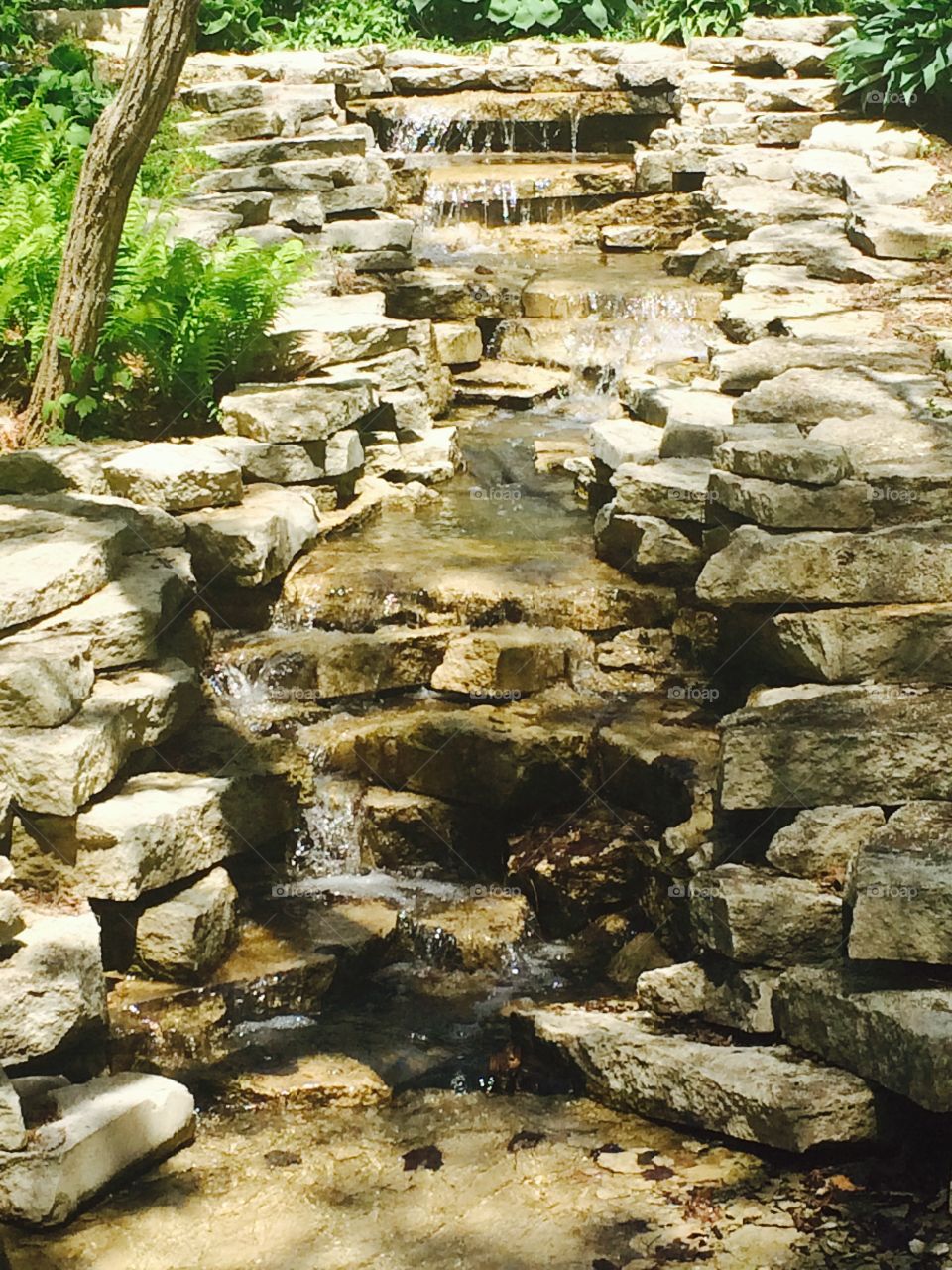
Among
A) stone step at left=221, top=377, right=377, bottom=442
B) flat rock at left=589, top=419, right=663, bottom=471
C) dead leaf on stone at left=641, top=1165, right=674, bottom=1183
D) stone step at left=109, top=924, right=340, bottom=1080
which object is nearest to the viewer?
dead leaf on stone at left=641, top=1165, right=674, bottom=1183

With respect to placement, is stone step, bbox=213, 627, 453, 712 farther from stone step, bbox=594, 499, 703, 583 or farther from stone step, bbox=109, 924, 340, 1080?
stone step, bbox=109, 924, 340, 1080

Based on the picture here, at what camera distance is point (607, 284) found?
12.3 meters

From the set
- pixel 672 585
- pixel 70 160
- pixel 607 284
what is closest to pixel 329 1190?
pixel 672 585

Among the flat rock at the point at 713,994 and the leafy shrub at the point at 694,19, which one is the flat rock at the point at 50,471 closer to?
the flat rock at the point at 713,994

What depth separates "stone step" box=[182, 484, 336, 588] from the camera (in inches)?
301

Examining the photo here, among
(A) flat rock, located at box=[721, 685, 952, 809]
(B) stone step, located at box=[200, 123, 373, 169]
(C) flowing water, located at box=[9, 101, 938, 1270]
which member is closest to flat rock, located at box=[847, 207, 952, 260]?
(C) flowing water, located at box=[9, 101, 938, 1270]

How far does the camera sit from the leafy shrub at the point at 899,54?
13164 millimetres

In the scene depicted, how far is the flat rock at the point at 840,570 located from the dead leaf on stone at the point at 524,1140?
2.27 m

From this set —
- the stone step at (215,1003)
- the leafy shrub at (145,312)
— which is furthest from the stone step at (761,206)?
the stone step at (215,1003)

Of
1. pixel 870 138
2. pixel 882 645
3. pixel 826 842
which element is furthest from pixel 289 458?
pixel 870 138

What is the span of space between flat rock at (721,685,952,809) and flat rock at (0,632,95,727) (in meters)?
2.51

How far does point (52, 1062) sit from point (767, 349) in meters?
5.90

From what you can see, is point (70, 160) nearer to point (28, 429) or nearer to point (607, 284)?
point (28, 429)

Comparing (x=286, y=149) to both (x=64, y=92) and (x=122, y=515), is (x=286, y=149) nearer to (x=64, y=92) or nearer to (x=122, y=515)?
(x=64, y=92)
